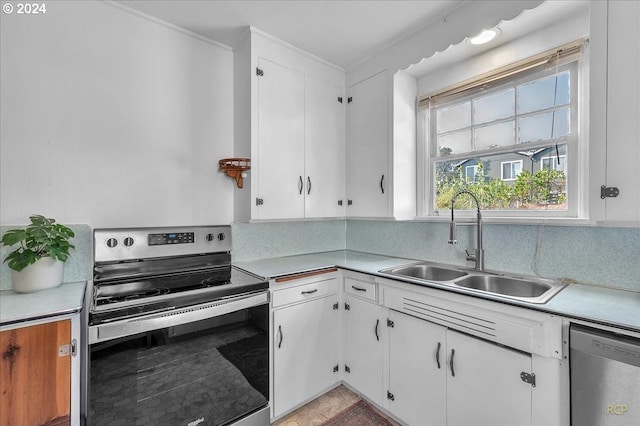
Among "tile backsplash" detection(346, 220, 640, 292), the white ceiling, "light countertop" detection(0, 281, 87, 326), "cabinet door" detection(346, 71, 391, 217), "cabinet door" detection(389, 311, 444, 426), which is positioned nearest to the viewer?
"light countertop" detection(0, 281, 87, 326)

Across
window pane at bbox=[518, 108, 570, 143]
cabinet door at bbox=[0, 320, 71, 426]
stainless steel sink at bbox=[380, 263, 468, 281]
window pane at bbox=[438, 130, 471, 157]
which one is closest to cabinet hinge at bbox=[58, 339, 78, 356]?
cabinet door at bbox=[0, 320, 71, 426]

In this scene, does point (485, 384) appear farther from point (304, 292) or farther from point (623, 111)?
point (623, 111)

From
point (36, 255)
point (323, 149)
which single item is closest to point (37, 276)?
point (36, 255)

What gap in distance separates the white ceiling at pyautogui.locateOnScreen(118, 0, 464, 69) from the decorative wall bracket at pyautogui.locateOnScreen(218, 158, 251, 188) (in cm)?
90

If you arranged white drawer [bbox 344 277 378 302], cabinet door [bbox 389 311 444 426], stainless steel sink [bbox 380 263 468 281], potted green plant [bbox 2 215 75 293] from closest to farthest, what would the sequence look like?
potted green plant [bbox 2 215 75 293]
cabinet door [bbox 389 311 444 426]
white drawer [bbox 344 277 378 302]
stainless steel sink [bbox 380 263 468 281]

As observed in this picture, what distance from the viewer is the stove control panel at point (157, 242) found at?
Answer: 5.52 ft

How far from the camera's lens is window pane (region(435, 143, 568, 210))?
1.75 meters

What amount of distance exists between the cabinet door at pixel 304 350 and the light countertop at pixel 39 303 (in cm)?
99

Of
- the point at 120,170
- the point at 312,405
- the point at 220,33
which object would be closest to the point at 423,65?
the point at 220,33

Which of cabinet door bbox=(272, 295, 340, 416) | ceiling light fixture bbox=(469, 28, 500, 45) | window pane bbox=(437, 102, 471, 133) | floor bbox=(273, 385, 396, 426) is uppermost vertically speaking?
ceiling light fixture bbox=(469, 28, 500, 45)

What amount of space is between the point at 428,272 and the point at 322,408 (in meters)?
1.18

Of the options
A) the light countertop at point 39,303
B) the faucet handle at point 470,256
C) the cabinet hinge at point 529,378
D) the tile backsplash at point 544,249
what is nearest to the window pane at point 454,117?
the tile backsplash at point 544,249

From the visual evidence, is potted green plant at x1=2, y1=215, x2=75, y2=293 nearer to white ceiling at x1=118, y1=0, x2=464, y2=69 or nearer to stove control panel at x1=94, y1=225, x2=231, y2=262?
stove control panel at x1=94, y1=225, x2=231, y2=262

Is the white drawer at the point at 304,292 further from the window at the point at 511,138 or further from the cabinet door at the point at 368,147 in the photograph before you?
the window at the point at 511,138
